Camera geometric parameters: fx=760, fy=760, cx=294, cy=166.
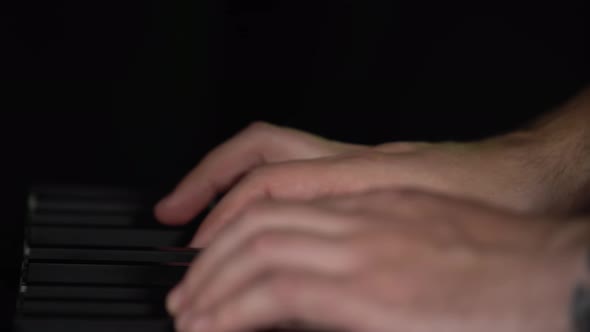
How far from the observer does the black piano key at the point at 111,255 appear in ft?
2.85

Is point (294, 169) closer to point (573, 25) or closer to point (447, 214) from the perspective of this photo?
point (447, 214)

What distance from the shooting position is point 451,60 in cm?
196

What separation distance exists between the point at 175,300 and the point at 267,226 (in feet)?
0.40

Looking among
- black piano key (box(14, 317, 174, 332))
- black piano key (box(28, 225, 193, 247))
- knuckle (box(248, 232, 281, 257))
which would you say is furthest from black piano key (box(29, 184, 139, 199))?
knuckle (box(248, 232, 281, 257))

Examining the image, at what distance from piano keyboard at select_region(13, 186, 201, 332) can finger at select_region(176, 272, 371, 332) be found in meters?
0.11

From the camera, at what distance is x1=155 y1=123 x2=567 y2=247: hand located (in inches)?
38.4

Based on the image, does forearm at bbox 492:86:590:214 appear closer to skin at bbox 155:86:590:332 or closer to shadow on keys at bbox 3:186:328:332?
skin at bbox 155:86:590:332

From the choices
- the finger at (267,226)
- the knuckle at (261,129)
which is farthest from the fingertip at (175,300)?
the knuckle at (261,129)

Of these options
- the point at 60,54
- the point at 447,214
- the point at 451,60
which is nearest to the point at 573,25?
the point at 451,60

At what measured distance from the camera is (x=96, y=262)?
2.81ft

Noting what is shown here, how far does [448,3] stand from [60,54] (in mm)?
965

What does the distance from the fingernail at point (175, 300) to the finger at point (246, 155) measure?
1.11 ft

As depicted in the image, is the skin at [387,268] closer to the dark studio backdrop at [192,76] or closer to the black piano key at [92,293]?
the black piano key at [92,293]

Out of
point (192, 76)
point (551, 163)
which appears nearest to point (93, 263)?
point (551, 163)
